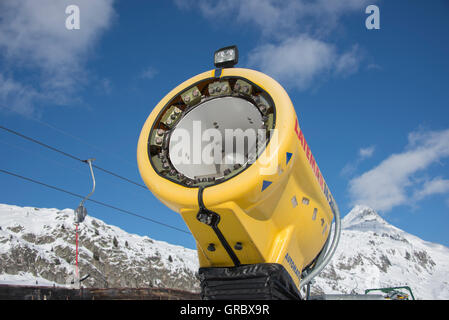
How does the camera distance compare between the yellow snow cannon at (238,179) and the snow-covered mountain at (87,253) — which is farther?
the snow-covered mountain at (87,253)

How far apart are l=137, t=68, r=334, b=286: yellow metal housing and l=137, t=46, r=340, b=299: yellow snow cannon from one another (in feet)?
0.04

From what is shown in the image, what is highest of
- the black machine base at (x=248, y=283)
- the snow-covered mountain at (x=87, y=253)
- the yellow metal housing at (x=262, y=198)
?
the snow-covered mountain at (x=87, y=253)

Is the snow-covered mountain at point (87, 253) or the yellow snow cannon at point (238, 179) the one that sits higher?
the snow-covered mountain at point (87, 253)

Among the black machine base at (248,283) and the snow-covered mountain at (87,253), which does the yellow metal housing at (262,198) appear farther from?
the snow-covered mountain at (87,253)

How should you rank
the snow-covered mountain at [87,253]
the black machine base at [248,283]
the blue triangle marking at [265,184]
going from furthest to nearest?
1. the snow-covered mountain at [87,253]
2. the black machine base at [248,283]
3. the blue triangle marking at [265,184]

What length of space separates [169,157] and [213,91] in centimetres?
105

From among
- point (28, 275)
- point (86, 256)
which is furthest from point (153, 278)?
point (28, 275)

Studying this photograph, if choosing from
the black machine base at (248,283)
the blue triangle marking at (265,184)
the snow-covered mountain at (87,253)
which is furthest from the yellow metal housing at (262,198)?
the snow-covered mountain at (87,253)

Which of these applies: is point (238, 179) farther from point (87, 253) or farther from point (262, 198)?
point (87, 253)

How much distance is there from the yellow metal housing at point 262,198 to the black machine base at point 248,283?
0.33ft

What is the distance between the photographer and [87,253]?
3391 inches

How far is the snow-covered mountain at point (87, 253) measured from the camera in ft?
220

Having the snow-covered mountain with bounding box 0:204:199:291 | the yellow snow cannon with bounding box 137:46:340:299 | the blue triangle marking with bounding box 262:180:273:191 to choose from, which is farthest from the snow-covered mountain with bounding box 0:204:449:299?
the blue triangle marking with bounding box 262:180:273:191
